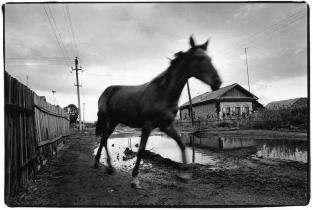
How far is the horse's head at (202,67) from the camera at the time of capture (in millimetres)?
3219

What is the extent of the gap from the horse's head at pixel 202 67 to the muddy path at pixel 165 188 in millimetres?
1564

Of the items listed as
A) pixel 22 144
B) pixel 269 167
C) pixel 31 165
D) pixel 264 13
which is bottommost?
pixel 269 167

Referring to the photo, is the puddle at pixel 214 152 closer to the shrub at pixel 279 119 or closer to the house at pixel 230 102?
the shrub at pixel 279 119

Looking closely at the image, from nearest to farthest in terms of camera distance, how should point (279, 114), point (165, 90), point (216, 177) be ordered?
1. point (165, 90)
2. point (216, 177)
3. point (279, 114)

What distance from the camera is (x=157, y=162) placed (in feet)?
21.4

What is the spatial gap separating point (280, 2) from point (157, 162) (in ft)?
13.9

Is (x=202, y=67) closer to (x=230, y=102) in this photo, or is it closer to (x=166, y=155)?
(x=166, y=155)

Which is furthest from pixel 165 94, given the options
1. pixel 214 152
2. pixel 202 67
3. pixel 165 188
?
pixel 214 152

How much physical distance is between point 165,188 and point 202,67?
6.13 ft

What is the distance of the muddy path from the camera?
11.6 ft

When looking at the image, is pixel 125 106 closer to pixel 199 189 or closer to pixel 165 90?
pixel 165 90

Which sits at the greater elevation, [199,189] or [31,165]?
[31,165]

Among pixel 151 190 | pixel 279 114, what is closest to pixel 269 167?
pixel 151 190

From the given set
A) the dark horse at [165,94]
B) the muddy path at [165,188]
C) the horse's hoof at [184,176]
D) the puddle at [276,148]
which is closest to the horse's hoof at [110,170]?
the muddy path at [165,188]
